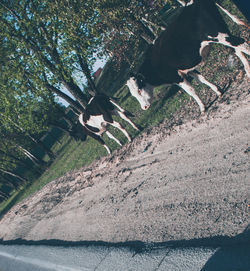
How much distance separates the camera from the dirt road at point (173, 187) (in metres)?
3.98

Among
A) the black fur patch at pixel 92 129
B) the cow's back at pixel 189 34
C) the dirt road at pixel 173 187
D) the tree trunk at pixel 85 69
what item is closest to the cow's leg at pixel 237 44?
the cow's back at pixel 189 34

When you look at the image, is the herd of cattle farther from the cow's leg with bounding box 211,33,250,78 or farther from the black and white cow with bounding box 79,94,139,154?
the black and white cow with bounding box 79,94,139,154

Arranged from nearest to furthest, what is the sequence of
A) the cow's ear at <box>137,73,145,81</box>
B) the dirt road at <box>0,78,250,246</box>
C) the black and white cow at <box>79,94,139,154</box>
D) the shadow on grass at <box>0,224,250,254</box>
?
the shadow on grass at <box>0,224,250,254</box>, the dirt road at <box>0,78,250,246</box>, the cow's ear at <box>137,73,145,81</box>, the black and white cow at <box>79,94,139,154</box>

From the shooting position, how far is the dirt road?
398 cm

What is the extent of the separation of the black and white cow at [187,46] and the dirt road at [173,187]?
3.62 ft

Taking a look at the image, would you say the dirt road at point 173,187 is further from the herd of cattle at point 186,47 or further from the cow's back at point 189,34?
the cow's back at point 189,34

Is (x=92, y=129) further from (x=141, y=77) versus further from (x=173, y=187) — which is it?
(x=173, y=187)

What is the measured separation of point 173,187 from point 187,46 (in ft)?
12.3

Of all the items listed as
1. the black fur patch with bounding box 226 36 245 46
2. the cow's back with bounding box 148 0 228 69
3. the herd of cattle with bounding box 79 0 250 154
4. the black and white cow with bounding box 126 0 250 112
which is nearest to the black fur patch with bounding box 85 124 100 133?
the herd of cattle with bounding box 79 0 250 154

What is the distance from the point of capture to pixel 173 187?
514cm

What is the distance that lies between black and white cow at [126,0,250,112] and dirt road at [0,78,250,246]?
3.62ft

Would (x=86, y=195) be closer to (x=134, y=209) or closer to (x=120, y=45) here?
(x=134, y=209)

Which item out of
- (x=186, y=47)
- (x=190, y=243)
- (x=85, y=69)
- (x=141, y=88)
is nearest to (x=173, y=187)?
(x=190, y=243)

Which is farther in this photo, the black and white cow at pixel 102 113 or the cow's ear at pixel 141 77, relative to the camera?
the black and white cow at pixel 102 113
